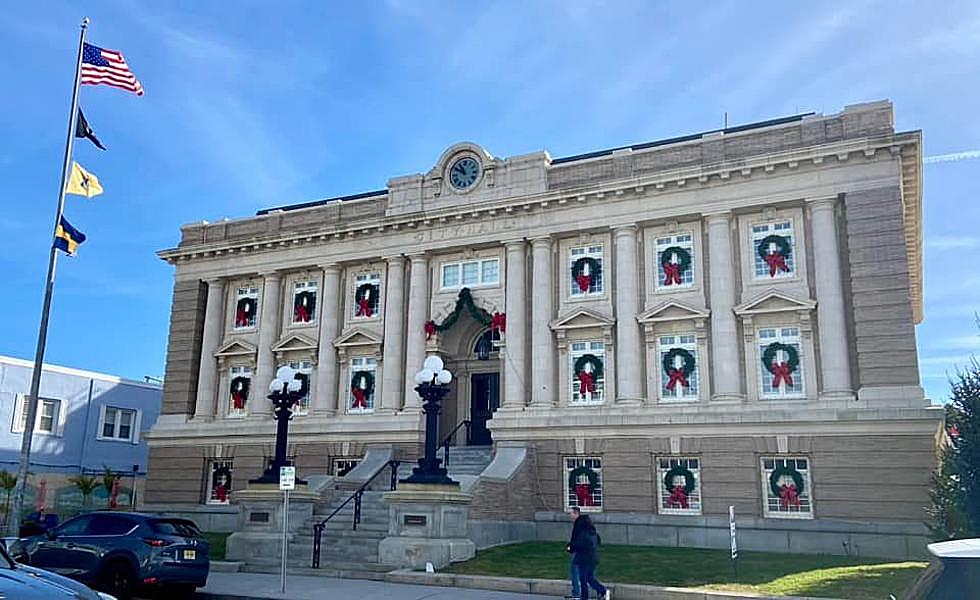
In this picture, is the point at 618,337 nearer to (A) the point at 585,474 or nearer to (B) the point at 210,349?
(A) the point at 585,474

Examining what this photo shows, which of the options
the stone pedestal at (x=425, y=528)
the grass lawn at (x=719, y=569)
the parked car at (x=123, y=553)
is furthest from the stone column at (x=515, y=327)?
the parked car at (x=123, y=553)

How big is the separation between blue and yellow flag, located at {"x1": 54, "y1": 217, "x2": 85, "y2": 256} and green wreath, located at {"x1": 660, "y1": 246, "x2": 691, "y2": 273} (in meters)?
17.0

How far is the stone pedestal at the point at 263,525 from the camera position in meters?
20.9

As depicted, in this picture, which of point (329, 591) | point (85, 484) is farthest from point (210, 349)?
point (329, 591)

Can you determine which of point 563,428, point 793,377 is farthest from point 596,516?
point 793,377

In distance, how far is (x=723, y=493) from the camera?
77.0 ft

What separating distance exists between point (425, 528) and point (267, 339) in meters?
15.0

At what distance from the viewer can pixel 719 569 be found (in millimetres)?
17688

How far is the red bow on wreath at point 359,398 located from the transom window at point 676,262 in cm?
1128

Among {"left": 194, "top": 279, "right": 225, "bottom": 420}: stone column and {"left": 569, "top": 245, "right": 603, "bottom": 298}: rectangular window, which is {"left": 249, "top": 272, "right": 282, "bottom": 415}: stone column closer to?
{"left": 194, "top": 279, "right": 225, "bottom": 420}: stone column

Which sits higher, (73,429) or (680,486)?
(73,429)

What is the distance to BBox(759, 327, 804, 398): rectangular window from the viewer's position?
23.8 metres

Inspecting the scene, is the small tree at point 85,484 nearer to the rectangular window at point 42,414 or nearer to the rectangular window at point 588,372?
the rectangular window at point 42,414

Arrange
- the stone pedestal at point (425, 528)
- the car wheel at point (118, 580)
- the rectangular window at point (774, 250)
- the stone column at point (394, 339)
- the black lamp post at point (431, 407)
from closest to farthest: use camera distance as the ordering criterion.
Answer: the car wheel at point (118, 580) → the stone pedestal at point (425, 528) → the black lamp post at point (431, 407) → the rectangular window at point (774, 250) → the stone column at point (394, 339)
